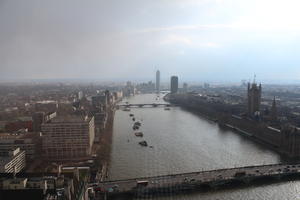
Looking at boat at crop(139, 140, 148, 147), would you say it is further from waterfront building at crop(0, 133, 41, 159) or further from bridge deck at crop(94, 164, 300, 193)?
waterfront building at crop(0, 133, 41, 159)

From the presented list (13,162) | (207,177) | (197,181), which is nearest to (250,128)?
(207,177)

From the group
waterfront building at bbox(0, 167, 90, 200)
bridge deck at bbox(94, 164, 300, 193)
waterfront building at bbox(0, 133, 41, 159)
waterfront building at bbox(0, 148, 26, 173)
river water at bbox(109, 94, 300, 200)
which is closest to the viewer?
waterfront building at bbox(0, 167, 90, 200)

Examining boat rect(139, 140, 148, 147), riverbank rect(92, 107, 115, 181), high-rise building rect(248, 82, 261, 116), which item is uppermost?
high-rise building rect(248, 82, 261, 116)

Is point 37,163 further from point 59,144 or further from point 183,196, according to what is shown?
point 183,196

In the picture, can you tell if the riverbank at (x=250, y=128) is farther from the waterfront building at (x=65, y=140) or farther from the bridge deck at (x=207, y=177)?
the waterfront building at (x=65, y=140)

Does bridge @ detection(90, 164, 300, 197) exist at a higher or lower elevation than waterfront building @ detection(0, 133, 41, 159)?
lower

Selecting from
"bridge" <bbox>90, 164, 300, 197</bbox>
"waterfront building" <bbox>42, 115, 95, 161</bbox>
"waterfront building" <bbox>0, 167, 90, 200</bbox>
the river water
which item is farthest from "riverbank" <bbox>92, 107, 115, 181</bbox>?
"waterfront building" <bbox>0, 167, 90, 200</bbox>

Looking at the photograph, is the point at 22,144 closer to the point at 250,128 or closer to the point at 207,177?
the point at 207,177

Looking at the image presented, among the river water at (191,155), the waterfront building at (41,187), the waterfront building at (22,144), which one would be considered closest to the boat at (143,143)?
the river water at (191,155)
